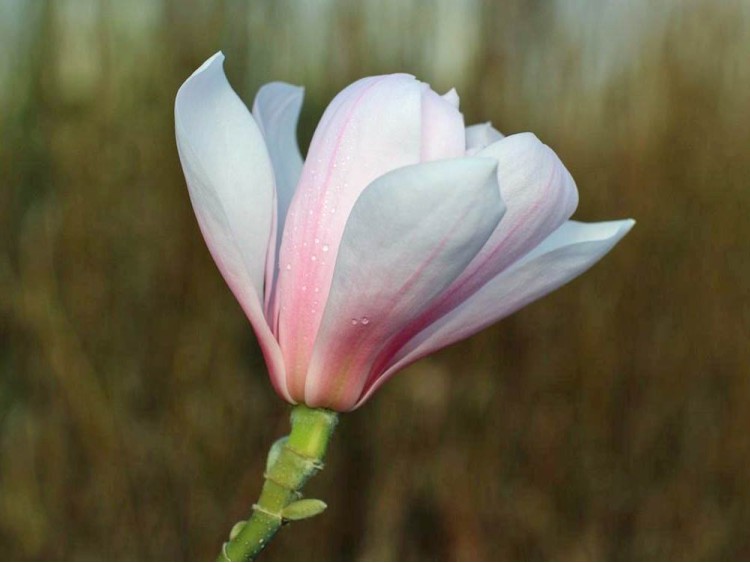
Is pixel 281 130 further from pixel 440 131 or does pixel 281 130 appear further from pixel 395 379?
pixel 395 379

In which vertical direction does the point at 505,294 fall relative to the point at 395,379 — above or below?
above

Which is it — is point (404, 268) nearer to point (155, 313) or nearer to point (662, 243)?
point (155, 313)

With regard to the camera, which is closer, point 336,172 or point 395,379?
point 336,172

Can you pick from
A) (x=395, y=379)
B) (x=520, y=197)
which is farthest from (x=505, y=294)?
(x=395, y=379)

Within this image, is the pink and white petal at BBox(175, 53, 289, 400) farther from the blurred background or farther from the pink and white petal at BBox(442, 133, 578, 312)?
the blurred background

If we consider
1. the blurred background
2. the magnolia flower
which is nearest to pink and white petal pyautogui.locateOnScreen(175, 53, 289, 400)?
the magnolia flower

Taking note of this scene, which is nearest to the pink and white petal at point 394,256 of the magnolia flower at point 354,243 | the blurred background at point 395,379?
the magnolia flower at point 354,243

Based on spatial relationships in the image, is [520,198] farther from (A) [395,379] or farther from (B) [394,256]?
(A) [395,379]
